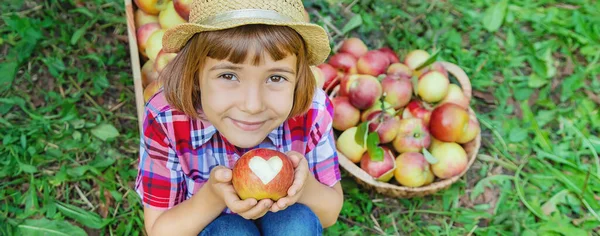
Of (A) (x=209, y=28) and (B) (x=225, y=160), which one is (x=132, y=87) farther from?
(A) (x=209, y=28)

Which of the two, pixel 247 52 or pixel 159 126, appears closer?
pixel 247 52

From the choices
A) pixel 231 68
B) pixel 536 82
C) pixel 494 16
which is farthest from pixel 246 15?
pixel 494 16

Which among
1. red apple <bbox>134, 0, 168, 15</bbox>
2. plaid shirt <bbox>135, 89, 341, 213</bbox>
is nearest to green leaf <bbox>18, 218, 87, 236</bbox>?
plaid shirt <bbox>135, 89, 341, 213</bbox>

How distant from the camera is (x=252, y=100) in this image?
125 centimetres

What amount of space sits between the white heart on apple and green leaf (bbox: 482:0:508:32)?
2282 millimetres

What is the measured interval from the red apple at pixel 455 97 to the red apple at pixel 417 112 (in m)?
0.10

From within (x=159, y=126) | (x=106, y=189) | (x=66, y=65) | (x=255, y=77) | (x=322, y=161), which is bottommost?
(x=106, y=189)

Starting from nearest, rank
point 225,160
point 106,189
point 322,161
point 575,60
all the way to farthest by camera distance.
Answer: point 225,160 < point 322,161 < point 106,189 < point 575,60

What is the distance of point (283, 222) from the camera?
66.4 inches

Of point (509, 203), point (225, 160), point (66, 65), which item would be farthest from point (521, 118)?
point (66, 65)

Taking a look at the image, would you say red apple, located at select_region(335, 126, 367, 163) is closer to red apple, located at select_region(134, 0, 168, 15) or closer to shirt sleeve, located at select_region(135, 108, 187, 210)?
shirt sleeve, located at select_region(135, 108, 187, 210)

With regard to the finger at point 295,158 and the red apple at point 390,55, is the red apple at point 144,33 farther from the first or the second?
the finger at point 295,158

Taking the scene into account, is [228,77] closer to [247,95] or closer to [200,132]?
[247,95]

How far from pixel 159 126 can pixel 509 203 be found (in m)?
1.72
